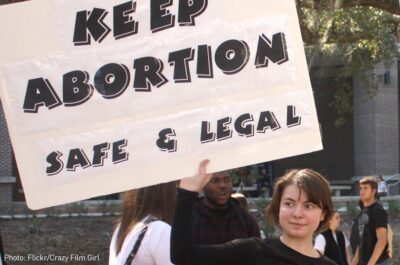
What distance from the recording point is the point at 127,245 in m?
3.36

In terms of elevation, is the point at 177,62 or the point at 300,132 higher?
the point at 177,62

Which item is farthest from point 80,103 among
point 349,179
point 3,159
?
point 349,179

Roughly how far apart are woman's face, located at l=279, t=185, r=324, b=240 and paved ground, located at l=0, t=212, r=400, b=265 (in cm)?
1041

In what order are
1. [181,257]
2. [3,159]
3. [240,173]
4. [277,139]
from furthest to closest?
[3,159], [240,173], [277,139], [181,257]

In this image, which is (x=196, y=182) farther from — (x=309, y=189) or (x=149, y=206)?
(x=149, y=206)

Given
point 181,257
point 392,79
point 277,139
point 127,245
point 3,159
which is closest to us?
point 181,257

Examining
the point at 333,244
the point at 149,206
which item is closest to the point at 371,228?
the point at 333,244

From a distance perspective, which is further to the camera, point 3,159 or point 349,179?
point 349,179

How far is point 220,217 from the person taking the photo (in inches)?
190

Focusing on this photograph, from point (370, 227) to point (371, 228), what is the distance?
1 centimetres

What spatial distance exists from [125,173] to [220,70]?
540 mm

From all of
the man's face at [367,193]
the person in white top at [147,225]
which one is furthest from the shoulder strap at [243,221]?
the man's face at [367,193]

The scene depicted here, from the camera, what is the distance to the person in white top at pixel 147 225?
3297mm

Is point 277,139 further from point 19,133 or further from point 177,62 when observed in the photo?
point 19,133
